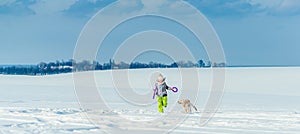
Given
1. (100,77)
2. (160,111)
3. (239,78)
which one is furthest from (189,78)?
(160,111)

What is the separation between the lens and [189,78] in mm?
42438

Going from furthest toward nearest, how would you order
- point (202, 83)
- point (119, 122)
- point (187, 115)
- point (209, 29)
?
point (202, 83) → point (187, 115) → point (209, 29) → point (119, 122)

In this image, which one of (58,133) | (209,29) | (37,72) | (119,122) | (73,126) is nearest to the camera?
(58,133)

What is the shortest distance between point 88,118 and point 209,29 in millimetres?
4972

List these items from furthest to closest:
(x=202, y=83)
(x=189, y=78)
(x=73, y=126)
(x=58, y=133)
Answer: (x=202, y=83) < (x=189, y=78) < (x=73, y=126) < (x=58, y=133)

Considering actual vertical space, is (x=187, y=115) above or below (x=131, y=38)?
below

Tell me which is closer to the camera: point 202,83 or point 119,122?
point 119,122

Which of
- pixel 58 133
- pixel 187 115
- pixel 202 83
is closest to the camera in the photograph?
pixel 58 133

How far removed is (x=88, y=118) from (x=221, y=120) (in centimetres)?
442

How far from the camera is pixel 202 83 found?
1838 inches

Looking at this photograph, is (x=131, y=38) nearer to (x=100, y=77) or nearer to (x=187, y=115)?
(x=187, y=115)

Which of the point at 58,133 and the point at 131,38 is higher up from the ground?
the point at 131,38

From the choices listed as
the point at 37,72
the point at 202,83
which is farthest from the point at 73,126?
the point at 37,72

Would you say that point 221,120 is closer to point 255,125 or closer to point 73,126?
point 255,125
